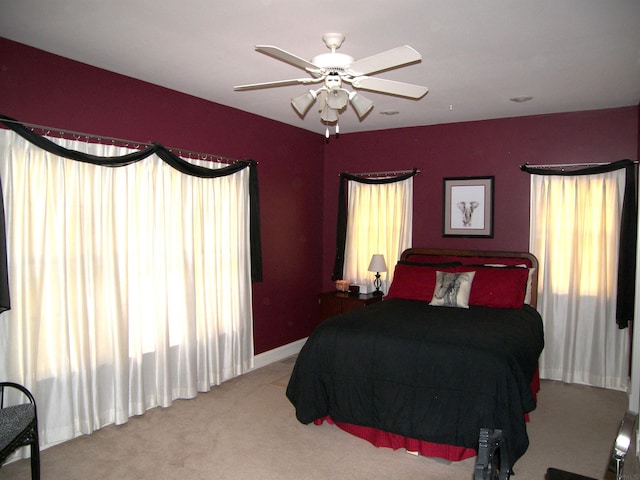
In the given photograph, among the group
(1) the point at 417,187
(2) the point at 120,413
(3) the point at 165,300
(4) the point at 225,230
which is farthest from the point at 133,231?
(1) the point at 417,187

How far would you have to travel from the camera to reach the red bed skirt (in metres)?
3.07

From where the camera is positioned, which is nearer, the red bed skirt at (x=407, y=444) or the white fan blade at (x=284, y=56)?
the white fan blade at (x=284, y=56)

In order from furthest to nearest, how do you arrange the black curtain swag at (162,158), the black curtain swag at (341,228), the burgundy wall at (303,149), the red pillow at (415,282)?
the black curtain swag at (341,228) < the red pillow at (415,282) < the burgundy wall at (303,149) < the black curtain swag at (162,158)

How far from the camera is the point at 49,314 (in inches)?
126

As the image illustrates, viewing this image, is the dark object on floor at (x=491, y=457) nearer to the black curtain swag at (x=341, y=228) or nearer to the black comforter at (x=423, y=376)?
the black comforter at (x=423, y=376)

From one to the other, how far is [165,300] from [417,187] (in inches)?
119

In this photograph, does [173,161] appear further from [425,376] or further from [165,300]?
[425,376]

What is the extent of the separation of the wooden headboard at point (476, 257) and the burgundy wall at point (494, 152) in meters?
0.10

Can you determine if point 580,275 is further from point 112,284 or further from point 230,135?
point 112,284

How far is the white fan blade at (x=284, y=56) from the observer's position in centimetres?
213

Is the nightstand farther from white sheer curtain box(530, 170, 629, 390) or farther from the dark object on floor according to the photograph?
the dark object on floor

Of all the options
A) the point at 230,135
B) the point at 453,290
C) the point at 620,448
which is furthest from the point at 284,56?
the point at 453,290

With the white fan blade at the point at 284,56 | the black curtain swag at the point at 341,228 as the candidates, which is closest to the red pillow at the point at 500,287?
the black curtain swag at the point at 341,228

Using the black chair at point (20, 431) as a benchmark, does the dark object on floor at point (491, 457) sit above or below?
above
